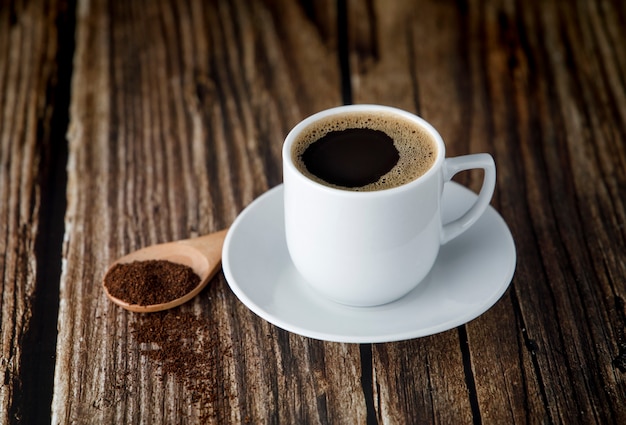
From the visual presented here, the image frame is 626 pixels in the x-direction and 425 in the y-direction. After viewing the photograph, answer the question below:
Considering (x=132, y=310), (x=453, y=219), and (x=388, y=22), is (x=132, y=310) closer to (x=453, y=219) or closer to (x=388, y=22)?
(x=453, y=219)

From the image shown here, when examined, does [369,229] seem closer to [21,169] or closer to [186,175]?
[186,175]

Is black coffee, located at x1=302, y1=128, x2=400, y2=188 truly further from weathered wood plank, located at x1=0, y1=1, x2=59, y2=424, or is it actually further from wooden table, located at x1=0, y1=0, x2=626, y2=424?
weathered wood plank, located at x1=0, y1=1, x2=59, y2=424

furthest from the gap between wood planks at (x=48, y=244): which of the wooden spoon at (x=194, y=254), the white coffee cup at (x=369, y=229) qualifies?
the white coffee cup at (x=369, y=229)

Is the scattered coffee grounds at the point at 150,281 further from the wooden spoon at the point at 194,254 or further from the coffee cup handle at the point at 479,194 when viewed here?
the coffee cup handle at the point at 479,194

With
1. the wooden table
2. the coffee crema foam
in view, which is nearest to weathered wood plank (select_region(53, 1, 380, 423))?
the wooden table

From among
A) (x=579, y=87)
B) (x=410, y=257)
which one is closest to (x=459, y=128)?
(x=579, y=87)

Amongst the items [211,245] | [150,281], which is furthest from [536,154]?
[150,281]
